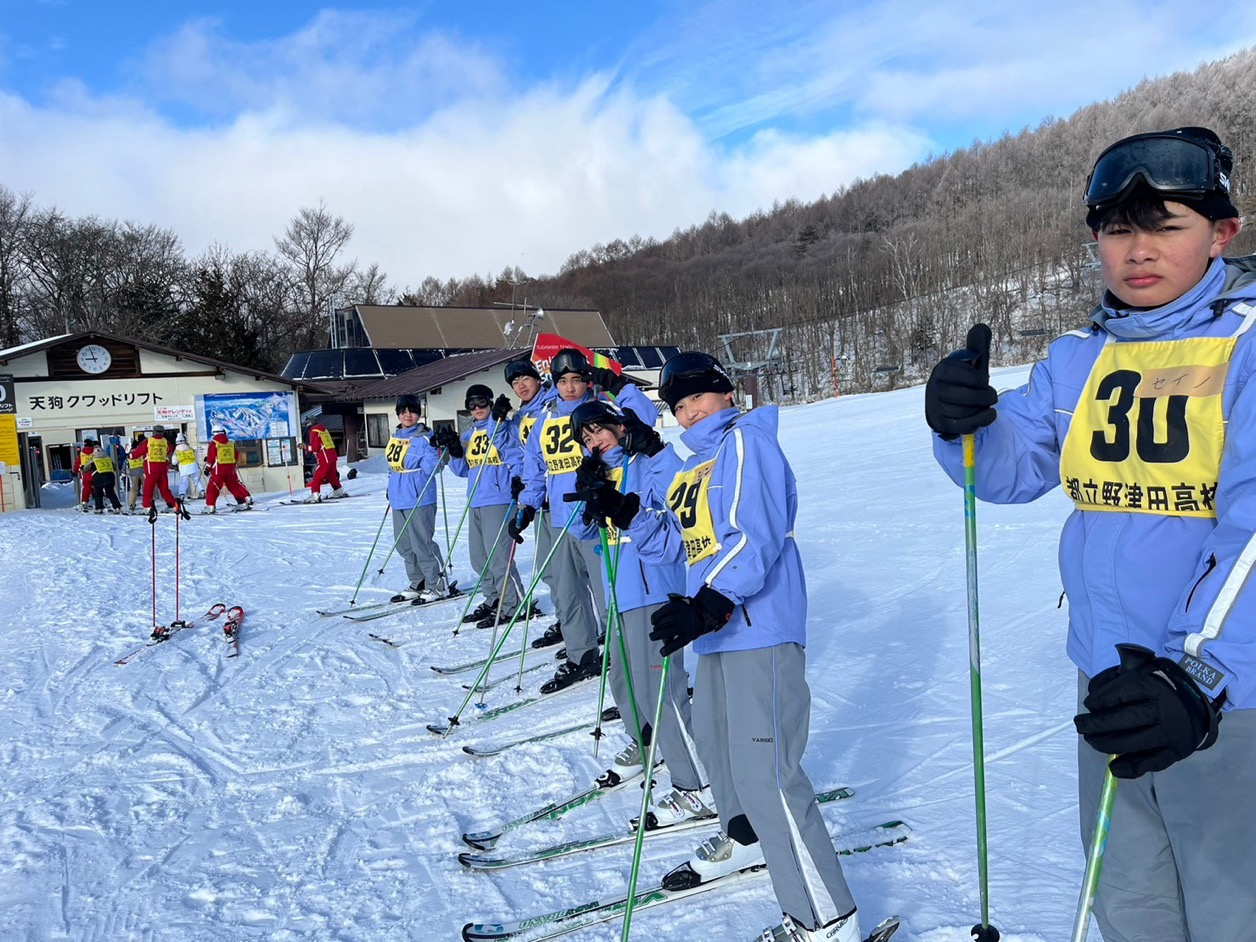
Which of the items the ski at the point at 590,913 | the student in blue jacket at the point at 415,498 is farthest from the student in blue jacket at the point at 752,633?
the student in blue jacket at the point at 415,498

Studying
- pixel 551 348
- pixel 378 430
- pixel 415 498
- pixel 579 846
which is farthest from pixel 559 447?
pixel 378 430

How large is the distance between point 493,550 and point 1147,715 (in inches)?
241

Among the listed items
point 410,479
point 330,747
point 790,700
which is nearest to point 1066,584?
point 790,700

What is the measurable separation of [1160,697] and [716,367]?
186 cm

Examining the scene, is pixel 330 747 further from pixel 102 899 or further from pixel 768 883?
pixel 768 883

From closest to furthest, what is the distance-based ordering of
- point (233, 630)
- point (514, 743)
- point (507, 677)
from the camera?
point (514, 743), point (507, 677), point (233, 630)

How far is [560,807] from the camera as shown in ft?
12.6

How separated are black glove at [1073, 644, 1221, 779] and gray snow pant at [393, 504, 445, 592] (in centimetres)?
752

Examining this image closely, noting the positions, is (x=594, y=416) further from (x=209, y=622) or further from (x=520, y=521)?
(x=209, y=622)

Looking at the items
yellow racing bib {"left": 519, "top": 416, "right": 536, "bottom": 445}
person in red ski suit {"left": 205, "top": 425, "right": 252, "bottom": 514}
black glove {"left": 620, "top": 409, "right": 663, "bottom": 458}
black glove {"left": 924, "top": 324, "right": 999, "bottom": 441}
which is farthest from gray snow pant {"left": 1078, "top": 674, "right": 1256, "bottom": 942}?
person in red ski suit {"left": 205, "top": 425, "right": 252, "bottom": 514}

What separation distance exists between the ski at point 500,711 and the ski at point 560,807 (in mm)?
1187

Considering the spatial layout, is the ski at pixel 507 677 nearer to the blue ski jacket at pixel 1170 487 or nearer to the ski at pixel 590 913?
the ski at pixel 590 913

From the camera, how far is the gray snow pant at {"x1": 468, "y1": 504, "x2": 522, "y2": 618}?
7.20 metres

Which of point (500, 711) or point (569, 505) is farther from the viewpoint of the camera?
point (569, 505)
